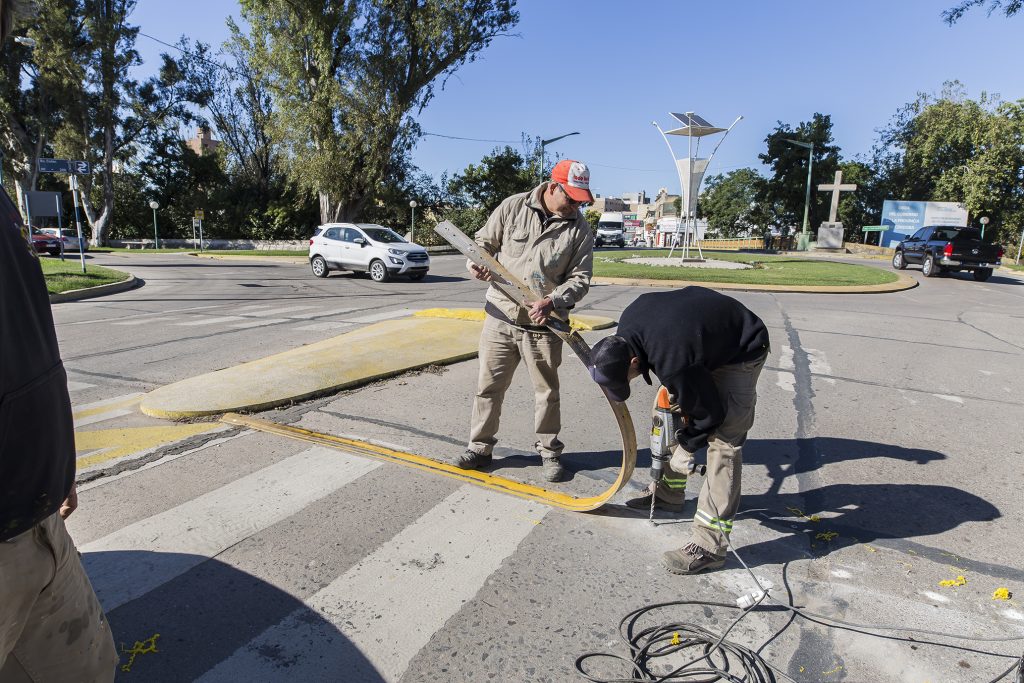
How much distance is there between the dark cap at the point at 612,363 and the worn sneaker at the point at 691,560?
3.01 ft

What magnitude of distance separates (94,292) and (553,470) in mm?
14330

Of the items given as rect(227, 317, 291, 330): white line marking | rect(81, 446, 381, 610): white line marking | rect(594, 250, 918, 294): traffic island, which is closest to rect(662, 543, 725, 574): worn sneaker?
rect(81, 446, 381, 610): white line marking

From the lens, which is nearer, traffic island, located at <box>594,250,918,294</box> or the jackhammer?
the jackhammer

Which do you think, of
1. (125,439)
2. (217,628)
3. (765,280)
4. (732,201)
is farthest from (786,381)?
(732,201)

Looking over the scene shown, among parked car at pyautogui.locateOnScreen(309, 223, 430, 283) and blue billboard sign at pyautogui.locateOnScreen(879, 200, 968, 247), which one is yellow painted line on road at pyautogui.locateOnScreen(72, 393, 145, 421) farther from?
blue billboard sign at pyautogui.locateOnScreen(879, 200, 968, 247)

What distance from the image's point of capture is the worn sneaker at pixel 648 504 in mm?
3674

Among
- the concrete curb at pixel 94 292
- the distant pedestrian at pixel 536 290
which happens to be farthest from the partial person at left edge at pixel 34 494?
the concrete curb at pixel 94 292

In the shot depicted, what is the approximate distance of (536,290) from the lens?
3.94 meters

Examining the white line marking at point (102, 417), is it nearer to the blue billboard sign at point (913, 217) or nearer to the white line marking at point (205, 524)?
the white line marking at point (205, 524)

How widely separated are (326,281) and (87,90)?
87.5 ft

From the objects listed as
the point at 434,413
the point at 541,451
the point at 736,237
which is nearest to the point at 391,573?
the point at 541,451

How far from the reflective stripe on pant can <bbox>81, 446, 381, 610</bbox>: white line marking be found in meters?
2.18

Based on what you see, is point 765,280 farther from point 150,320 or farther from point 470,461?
point 470,461

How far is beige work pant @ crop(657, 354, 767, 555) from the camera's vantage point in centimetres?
298
